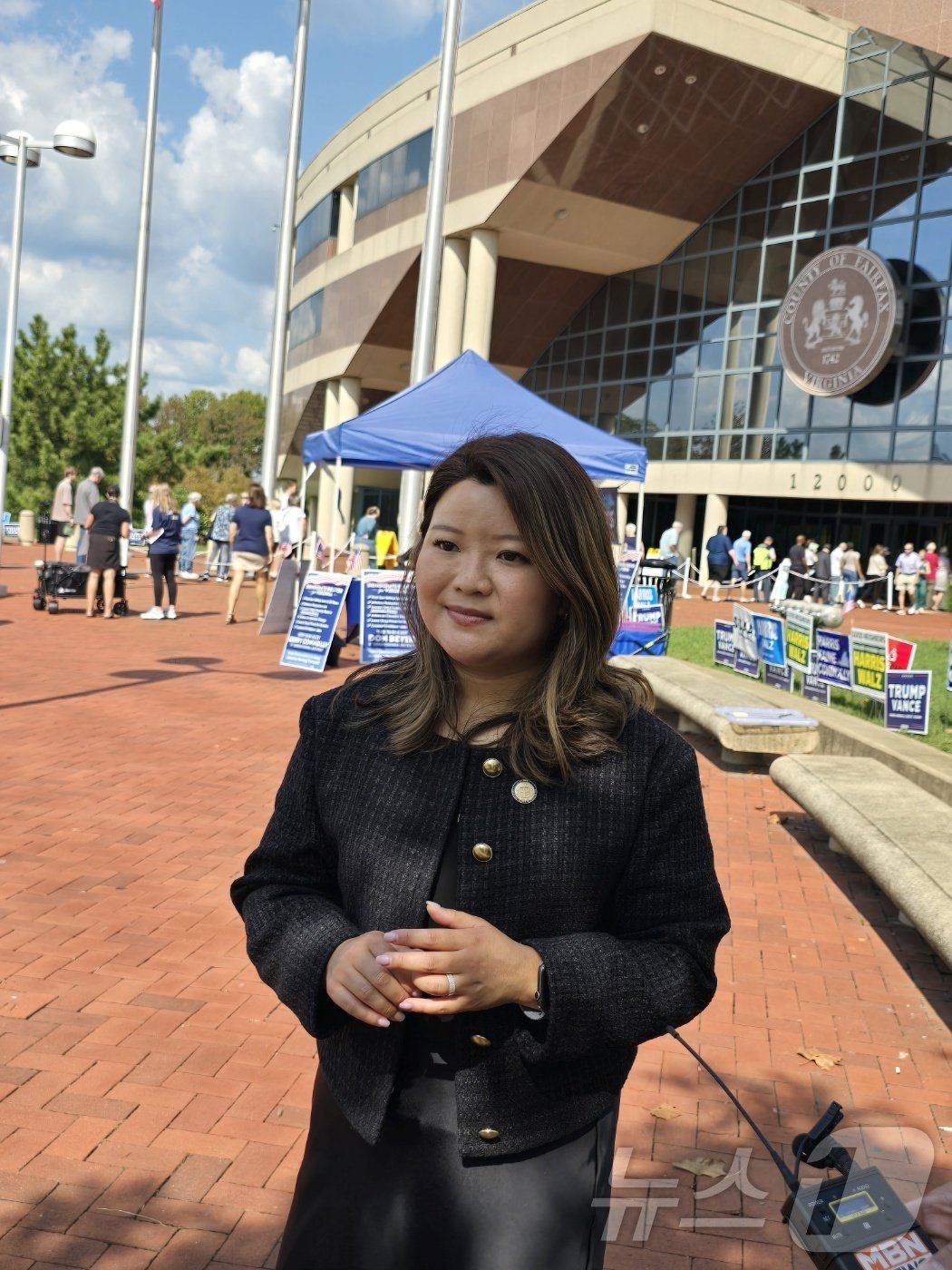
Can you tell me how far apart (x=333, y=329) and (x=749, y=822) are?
38.3 m

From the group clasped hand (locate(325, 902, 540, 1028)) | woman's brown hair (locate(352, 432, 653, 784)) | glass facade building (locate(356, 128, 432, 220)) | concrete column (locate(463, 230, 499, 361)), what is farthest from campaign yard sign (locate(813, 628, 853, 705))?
glass facade building (locate(356, 128, 432, 220))

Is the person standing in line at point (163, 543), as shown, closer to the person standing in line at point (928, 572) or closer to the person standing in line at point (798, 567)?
the person standing in line at point (798, 567)

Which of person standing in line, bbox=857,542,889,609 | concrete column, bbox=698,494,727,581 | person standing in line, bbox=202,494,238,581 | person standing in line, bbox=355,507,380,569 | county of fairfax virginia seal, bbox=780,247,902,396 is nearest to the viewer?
person standing in line, bbox=355,507,380,569

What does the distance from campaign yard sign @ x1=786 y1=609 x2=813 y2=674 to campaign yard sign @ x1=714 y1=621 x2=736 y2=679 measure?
1834 mm

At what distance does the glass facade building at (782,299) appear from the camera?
31438mm

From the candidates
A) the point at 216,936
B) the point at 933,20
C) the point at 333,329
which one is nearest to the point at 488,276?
the point at 333,329

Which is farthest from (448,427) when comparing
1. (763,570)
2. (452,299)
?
(452,299)

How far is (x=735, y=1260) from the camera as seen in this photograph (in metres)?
3.13

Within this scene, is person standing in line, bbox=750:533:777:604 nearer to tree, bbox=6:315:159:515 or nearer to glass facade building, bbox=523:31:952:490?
glass facade building, bbox=523:31:952:490

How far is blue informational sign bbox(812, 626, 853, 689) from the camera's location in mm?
10602

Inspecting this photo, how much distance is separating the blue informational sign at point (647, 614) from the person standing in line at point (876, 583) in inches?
682

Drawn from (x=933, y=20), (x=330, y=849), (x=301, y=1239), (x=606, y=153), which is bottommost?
(x=301, y=1239)

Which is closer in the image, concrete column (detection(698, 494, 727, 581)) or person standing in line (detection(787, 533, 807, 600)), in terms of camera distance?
person standing in line (detection(787, 533, 807, 600))

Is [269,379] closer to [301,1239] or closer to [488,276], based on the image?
[488,276]
